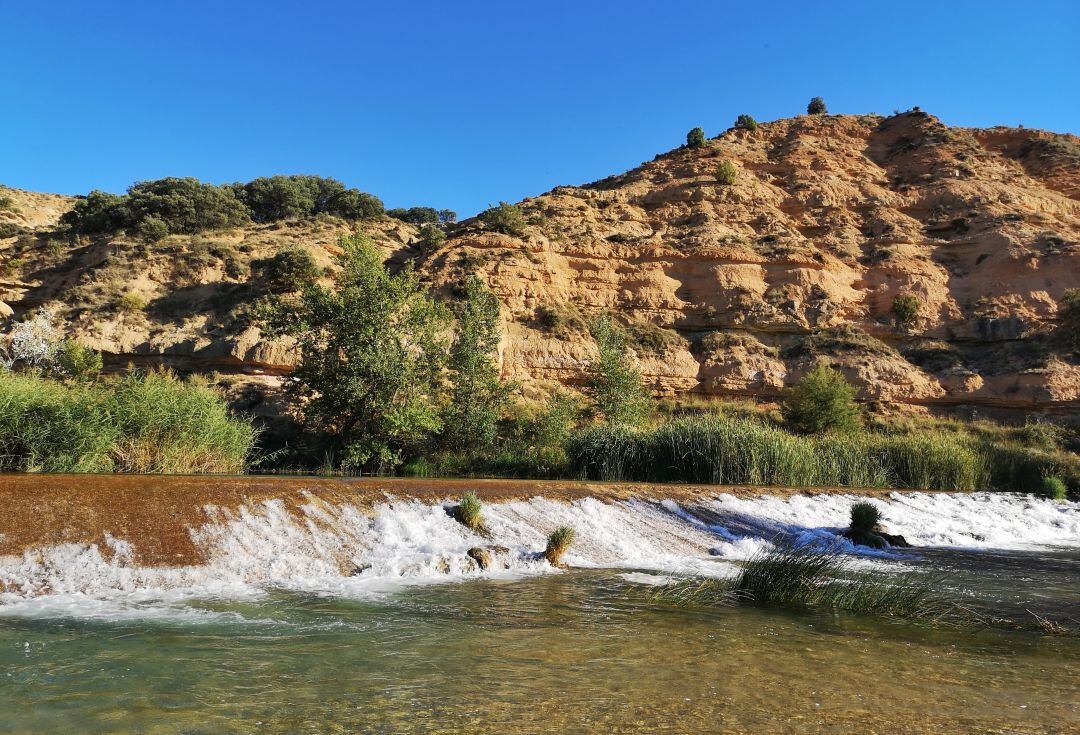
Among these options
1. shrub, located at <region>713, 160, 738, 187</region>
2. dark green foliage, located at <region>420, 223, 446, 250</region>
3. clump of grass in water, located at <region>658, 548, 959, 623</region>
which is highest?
shrub, located at <region>713, 160, 738, 187</region>

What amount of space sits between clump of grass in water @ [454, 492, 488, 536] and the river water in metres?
0.20

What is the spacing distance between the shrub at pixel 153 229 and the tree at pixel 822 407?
1517 inches

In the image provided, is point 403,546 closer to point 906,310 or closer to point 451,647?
point 451,647

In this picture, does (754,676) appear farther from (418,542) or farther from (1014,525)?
(1014,525)

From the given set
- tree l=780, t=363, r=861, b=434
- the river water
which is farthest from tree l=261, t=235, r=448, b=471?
tree l=780, t=363, r=861, b=434

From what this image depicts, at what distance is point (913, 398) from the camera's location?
1432 inches

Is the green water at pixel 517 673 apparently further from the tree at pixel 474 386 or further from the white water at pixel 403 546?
the tree at pixel 474 386

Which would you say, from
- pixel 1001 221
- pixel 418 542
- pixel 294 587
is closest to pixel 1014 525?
pixel 418 542

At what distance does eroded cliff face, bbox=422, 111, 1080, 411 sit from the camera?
1464 inches

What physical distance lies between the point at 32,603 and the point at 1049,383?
4216 cm

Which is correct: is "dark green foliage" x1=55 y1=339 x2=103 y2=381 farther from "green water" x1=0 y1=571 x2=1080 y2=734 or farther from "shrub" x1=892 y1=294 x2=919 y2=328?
"shrub" x1=892 y1=294 x2=919 y2=328

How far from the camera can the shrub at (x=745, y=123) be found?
59062mm

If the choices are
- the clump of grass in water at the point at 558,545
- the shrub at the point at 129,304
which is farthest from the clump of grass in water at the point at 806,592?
the shrub at the point at 129,304

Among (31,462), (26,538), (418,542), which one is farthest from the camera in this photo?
(31,462)
